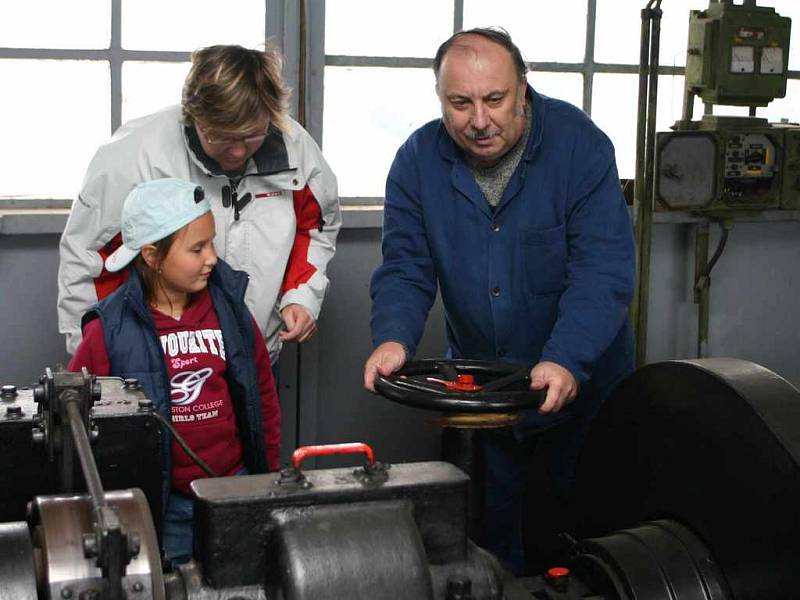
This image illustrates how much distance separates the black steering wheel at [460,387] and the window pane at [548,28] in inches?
63.4

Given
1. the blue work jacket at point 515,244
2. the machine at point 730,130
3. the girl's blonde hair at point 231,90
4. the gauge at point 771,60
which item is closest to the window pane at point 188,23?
the girl's blonde hair at point 231,90

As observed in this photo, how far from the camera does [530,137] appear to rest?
2133mm

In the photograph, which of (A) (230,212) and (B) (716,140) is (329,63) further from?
(B) (716,140)

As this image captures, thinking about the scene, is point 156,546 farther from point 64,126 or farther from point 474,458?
point 64,126

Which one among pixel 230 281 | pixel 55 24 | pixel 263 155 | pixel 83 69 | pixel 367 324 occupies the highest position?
pixel 55 24

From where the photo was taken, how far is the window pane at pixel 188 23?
2945 millimetres

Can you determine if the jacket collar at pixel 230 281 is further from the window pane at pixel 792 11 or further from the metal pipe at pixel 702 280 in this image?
the window pane at pixel 792 11

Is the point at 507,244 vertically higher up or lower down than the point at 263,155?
lower down

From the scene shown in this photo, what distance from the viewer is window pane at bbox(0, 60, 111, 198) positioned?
291 centimetres

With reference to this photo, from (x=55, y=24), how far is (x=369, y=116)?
867 millimetres

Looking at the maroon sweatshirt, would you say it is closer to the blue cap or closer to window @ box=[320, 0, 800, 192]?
the blue cap

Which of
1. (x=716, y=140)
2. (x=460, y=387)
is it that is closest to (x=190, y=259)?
(x=460, y=387)

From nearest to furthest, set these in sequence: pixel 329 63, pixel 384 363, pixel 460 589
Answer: pixel 460 589
pixel 384 363
pixel 329 63

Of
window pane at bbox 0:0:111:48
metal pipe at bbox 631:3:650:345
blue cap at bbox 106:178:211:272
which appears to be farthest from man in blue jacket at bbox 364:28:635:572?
window pane at bbox 0:0:111:48
